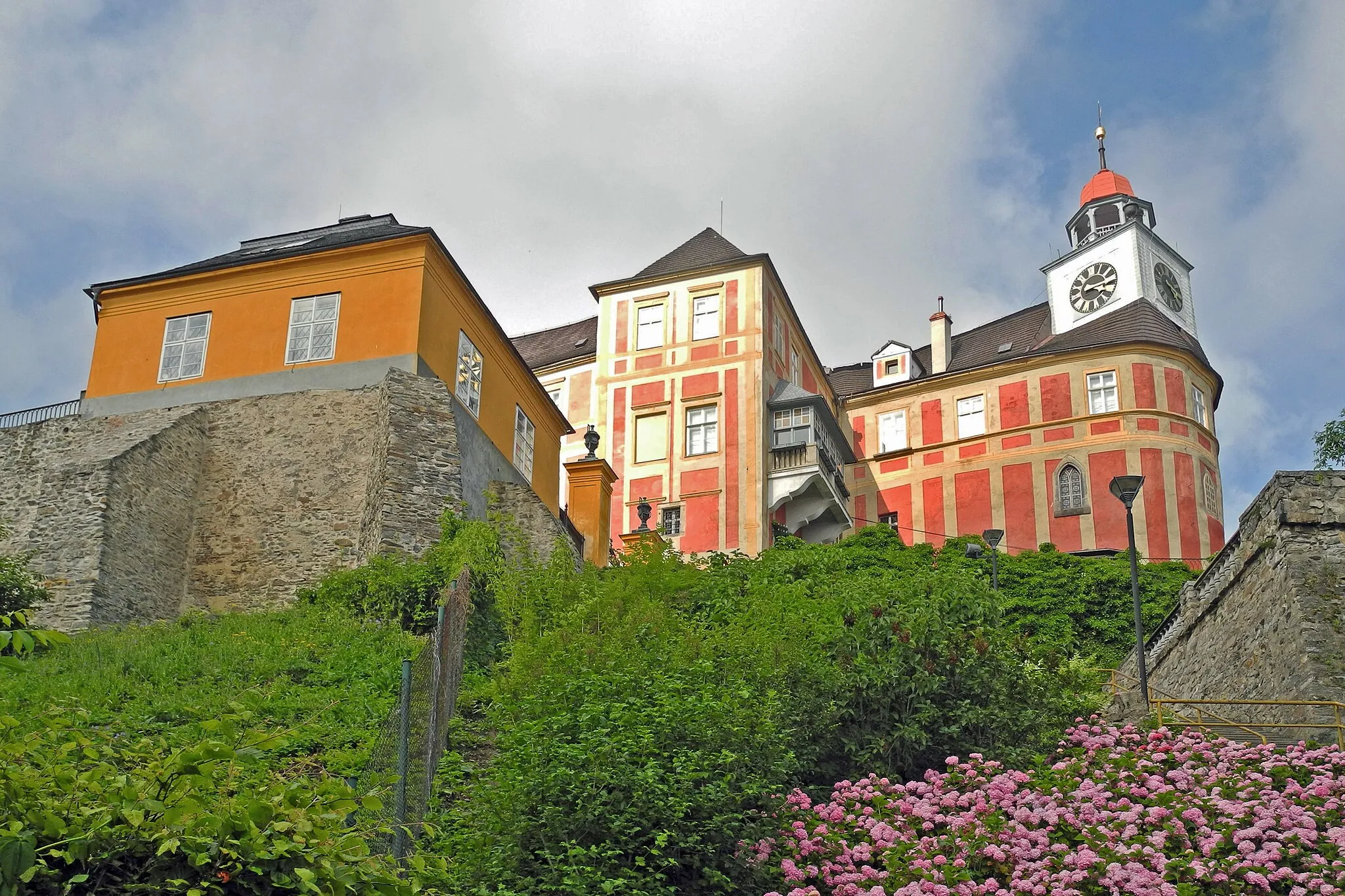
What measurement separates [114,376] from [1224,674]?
19.9 metres

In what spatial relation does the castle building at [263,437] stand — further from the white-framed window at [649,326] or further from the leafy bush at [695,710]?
the white-framed window at [649,326]

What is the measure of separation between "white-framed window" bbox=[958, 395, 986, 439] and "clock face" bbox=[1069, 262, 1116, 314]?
274 inches

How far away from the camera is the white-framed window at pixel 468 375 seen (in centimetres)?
2511

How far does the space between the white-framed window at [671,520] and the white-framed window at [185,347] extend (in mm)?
15204

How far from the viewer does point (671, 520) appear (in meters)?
37.0

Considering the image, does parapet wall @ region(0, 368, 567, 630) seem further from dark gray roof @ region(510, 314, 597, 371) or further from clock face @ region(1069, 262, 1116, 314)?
clock face @ region(1069, 262, 1116, 314)

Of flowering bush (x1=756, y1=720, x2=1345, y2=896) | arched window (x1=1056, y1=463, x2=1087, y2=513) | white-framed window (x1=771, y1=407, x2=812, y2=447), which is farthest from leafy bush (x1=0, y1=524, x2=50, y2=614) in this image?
arched window (x1=1056, y1=463, x2=1087, y2=513)

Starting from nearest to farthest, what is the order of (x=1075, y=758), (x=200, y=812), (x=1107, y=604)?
(x=200, y=812) < (x=1075, y=758) < (x=1107, y=604)

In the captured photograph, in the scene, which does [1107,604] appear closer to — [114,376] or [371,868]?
[114,376]

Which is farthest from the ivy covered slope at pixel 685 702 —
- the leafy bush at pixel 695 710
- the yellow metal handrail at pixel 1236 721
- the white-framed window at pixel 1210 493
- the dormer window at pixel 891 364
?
the dormer window at pixel 891 364

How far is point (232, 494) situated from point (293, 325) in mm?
3414

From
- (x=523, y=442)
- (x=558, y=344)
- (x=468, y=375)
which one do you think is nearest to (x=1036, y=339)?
(x=558, y=344)

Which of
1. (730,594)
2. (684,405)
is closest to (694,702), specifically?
(730,594)

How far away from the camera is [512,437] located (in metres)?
27.5
